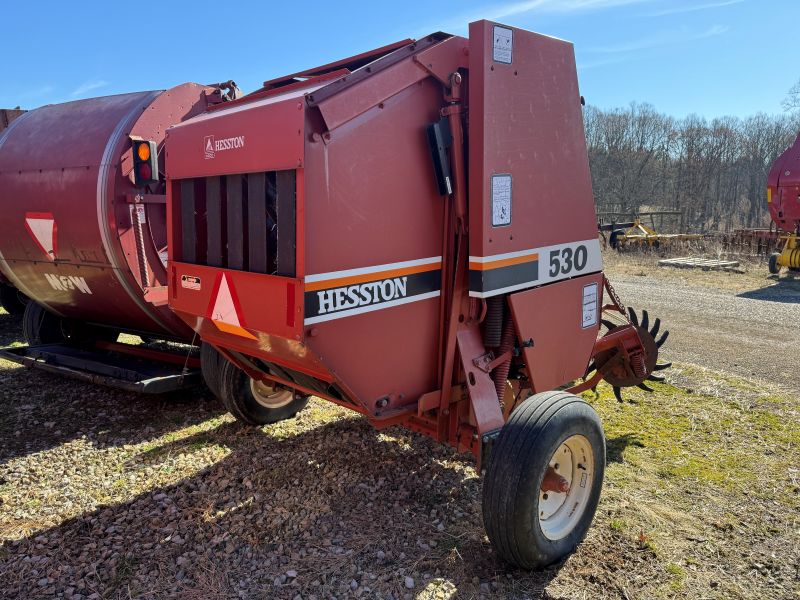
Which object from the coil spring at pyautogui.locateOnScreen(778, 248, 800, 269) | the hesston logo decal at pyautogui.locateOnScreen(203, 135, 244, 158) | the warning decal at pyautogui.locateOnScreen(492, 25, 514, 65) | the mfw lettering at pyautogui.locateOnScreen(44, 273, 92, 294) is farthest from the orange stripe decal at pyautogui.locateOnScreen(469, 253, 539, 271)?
the coil spring at pyautogui.locateOnScreen(778, 248, 800, 269)

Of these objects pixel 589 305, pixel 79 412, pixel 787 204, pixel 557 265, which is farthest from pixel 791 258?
pixel 79 412

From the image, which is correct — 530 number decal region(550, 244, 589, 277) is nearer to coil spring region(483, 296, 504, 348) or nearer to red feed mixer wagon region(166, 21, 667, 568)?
red feed mixer wagon region(166, 21, 667, 568)

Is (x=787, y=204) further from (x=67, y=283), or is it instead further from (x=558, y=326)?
(x=67, y=283)

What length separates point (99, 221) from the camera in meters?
5.10

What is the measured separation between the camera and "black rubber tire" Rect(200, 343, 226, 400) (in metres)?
4.71

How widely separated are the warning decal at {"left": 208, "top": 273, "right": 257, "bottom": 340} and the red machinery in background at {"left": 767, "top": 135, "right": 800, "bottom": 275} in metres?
14.3

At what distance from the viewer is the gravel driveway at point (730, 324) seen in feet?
22.9

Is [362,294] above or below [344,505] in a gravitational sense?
above

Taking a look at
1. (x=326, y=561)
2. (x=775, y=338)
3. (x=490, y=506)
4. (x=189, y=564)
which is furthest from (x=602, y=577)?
(x=775, y=338)

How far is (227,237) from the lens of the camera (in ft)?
10.6

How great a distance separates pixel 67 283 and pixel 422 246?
4158mm

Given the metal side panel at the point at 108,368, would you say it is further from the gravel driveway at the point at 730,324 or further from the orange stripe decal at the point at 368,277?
the gravel driveway at the point at 730,324

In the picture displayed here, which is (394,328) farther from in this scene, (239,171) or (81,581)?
(81,581)

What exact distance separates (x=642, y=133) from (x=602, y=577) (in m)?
40.4
